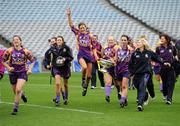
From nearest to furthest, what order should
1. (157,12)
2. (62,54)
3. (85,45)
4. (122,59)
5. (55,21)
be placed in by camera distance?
(122,59), (62,54), (85,45), (55,21), (157,12)

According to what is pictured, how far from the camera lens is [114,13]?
43.9 meters

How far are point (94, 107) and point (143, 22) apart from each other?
29597 mm

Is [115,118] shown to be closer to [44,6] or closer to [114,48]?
[114,48]

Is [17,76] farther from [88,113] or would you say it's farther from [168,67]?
[168,67]

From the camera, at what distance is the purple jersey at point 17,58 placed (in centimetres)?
1331

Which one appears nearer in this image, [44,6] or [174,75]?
[174,75]

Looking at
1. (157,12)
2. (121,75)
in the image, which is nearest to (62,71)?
(121,75)

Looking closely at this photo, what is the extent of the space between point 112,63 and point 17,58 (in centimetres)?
291

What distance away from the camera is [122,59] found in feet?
49.0

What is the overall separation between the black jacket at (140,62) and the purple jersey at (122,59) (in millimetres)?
909

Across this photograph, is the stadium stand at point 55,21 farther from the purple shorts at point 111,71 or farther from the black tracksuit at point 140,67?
the black tracksuit at point 140,67

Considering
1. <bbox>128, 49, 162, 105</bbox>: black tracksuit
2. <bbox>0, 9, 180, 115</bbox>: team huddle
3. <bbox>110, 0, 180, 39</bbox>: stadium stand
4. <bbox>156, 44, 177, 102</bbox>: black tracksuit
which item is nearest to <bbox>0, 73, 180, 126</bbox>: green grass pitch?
<bbox>0, 9, 180, 115</bbox>: team huddle

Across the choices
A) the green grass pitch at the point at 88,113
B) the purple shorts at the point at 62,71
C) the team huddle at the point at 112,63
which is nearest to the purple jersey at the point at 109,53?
the team huddle at the point at 112,63

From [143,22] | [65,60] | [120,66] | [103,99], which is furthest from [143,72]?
[143,22]
